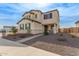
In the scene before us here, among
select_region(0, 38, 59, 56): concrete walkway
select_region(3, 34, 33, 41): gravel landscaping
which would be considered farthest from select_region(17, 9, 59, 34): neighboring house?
select_region(0, 38, 59, 56): concrete walkway

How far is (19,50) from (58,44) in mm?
803

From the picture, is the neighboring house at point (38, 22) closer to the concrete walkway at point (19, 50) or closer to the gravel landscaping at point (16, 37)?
the gravel landscaping at point (16, 37)

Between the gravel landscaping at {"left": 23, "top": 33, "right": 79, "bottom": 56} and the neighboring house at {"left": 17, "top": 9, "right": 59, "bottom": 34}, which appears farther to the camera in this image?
the neighboring house at {"left": 17, "top": 9, "right": 59, "bottom": 34}

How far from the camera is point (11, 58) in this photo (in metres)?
3.94

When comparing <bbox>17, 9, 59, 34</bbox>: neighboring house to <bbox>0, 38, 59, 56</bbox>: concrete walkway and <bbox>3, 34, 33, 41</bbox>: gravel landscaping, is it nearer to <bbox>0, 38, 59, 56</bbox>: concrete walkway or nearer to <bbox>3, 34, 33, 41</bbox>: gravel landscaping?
<bbox>3, 34, 33, 41</bbox>: gravel landscaping

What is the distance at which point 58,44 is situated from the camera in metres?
4.00

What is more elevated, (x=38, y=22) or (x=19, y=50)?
(x=38, y=22)

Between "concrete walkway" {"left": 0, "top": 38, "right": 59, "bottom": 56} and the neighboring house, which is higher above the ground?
the neighboring house

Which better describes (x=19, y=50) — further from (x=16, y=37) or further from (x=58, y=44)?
(x=58, y=44)

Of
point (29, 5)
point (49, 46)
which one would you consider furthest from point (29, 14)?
point (49, 46)

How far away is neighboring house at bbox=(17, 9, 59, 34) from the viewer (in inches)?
161

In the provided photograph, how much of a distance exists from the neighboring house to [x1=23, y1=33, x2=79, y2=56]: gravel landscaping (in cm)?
16

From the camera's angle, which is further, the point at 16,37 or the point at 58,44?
the point at 16,37

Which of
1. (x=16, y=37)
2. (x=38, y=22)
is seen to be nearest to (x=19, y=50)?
(x=16, y=37)
